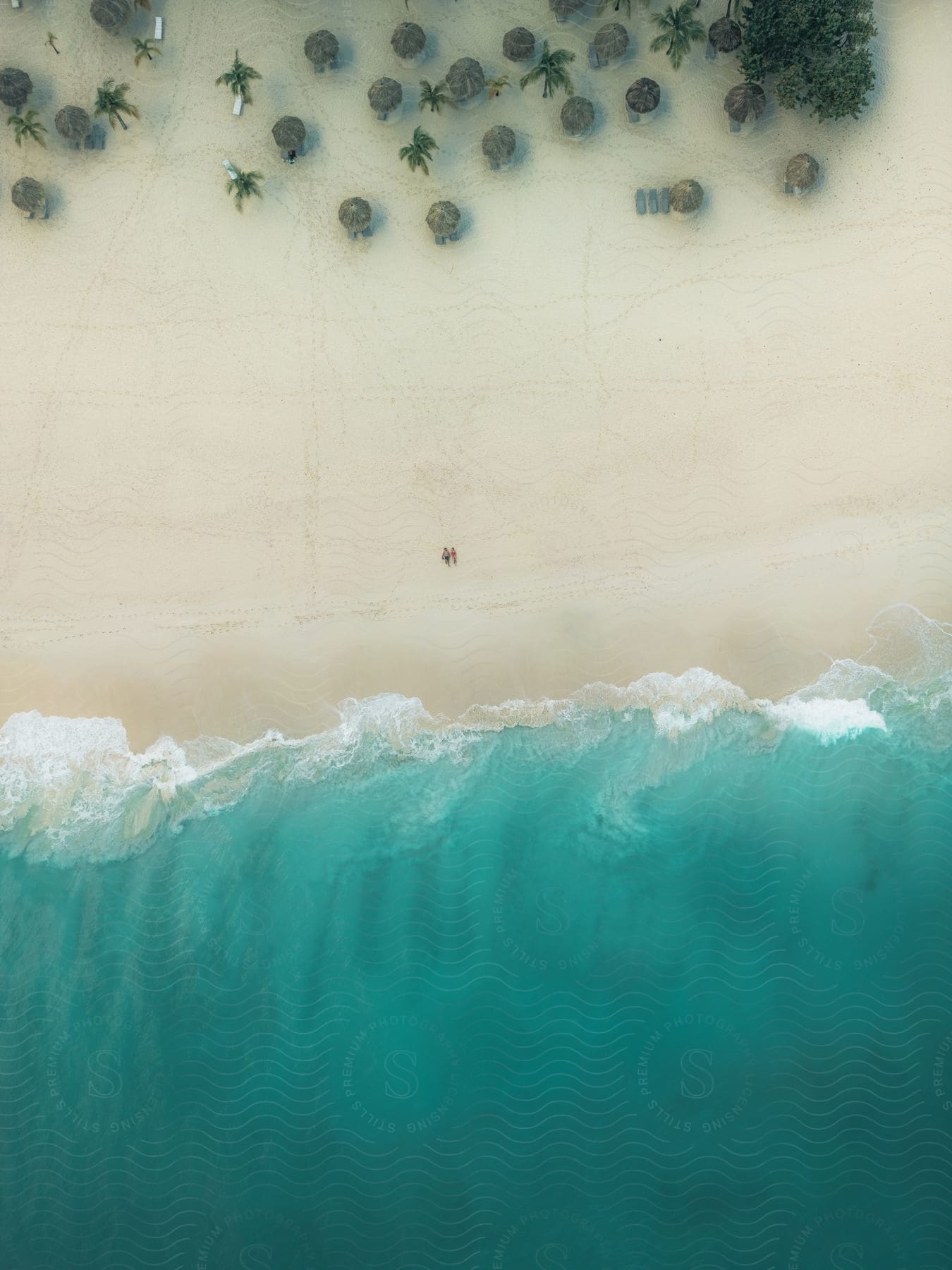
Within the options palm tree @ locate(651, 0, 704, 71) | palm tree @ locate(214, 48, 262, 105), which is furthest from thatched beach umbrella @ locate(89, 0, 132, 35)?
palm tree @ locate(651, 0, 704, 71)

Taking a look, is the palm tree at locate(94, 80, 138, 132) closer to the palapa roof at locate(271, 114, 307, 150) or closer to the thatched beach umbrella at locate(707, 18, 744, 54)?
the palapa roof at locate(271, 114, 307, 150)

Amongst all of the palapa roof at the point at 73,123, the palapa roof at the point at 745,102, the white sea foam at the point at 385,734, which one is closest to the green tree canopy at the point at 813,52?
the palapa roof at the point at 745,102

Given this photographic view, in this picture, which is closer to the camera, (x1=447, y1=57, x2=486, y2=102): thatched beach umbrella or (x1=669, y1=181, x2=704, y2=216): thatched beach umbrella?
(x1=669, y1=181, x2=704, y2=216): thatched beach umbrella

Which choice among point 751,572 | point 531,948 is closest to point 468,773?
point 531,948

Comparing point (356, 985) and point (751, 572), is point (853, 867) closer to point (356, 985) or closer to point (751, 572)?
point (751, 572)

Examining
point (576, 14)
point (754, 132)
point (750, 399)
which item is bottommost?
point (750, 399)

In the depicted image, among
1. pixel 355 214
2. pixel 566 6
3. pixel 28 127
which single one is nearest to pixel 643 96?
pixel 566 6

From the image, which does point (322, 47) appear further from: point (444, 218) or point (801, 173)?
point (801, 173)
